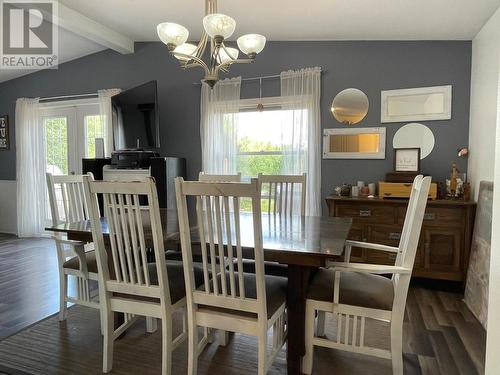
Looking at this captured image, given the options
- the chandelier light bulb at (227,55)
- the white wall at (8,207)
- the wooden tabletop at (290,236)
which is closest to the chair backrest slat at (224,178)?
the wooden tabletop at (290,236)

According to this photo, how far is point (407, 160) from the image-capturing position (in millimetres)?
3344

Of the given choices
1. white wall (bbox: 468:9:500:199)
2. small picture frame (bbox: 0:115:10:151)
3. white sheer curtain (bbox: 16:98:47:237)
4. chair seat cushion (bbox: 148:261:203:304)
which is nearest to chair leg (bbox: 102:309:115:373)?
chair seat cushion (bbox: 148:261:203:304)

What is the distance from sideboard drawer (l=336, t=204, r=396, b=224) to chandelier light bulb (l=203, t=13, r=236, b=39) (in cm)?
196

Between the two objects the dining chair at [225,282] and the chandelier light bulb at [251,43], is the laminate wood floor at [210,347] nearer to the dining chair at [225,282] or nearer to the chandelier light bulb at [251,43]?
the dining chair at [225,282]

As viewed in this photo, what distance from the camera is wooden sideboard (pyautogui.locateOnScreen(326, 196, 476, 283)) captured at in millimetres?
2861

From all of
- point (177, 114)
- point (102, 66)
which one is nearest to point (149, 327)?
point (177, 114)

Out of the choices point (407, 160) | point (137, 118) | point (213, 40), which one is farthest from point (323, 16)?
point (137, 118)

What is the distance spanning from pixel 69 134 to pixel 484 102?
17.2ft

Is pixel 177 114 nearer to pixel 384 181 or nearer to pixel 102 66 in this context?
pixel 102 66

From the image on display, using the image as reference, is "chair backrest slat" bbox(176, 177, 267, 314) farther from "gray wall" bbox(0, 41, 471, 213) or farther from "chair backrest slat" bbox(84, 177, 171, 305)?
"gray wall" bbox(0, 41, 471, 213)

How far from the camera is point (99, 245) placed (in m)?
1.74

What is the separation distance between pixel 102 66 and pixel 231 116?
2.20m

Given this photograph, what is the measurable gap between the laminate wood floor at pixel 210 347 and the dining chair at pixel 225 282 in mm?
433

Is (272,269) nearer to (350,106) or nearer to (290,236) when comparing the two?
(290,236)
